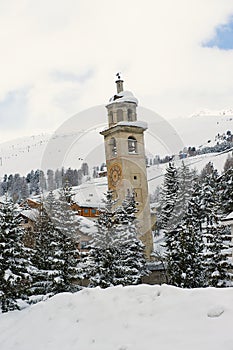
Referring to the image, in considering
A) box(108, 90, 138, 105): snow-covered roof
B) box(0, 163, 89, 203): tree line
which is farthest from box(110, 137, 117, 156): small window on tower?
box(0, 163, 89, 203): tree line

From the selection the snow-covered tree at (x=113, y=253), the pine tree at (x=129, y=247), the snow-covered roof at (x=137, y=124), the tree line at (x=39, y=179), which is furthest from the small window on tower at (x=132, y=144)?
the tree line at (x=39, y=179)

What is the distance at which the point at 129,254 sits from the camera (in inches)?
889

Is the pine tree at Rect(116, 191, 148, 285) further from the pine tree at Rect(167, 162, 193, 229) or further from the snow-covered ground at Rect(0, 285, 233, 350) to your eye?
the snow-covered ground at Rect(0, 285, 233, 350)

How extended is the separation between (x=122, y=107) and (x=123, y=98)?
918mm

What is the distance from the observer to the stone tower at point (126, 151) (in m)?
39.1

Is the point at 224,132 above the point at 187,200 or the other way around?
above

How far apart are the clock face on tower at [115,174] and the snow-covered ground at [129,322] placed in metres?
30.3

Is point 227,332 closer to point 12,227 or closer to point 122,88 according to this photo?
point 12,227

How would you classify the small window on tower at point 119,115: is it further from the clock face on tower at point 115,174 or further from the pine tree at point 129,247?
the pine tree at point 129,247

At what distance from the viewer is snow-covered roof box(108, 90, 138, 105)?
39.9 metres

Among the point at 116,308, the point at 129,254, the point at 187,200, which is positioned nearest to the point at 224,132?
the point at 187,200

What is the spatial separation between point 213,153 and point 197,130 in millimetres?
46937

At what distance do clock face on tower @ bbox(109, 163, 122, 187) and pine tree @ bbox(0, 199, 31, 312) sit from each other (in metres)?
22.2

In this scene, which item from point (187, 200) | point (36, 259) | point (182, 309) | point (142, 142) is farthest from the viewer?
point (142, 142)
